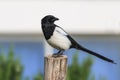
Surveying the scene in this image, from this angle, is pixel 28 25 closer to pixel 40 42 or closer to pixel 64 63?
pixel 40 42

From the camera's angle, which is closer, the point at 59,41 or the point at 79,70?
the point at 59,41

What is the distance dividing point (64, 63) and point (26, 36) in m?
6.17

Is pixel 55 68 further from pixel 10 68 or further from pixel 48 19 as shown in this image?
pixel 10 68

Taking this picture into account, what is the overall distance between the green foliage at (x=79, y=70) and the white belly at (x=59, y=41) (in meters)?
4.33

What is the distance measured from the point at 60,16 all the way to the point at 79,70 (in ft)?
4.80

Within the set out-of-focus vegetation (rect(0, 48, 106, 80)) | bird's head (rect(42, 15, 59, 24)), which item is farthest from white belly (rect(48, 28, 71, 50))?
out-of-focus vegetation (rect(0, 48, 106, 80))

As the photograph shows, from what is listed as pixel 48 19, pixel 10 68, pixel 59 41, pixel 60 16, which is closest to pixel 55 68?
pixel 59 41

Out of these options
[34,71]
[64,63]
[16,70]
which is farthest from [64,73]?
[34,71]

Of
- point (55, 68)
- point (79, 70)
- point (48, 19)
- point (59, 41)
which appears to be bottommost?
point (79, 70)

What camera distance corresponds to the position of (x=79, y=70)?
12977mm

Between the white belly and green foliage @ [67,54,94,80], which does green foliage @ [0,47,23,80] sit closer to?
green foliage @ [67,54,94,80]

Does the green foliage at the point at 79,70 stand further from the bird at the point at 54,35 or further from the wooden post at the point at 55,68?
the wooden post at the point at 55,68

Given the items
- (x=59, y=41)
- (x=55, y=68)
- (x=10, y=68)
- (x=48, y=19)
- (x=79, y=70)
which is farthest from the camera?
(x=79, y=70)

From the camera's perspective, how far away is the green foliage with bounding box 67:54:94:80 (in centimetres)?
1281
